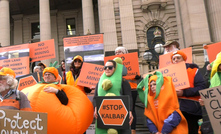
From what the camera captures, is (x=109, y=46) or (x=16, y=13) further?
(x=16, y=13)

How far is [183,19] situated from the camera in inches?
665

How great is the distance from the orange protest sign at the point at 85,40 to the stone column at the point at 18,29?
21.9 m

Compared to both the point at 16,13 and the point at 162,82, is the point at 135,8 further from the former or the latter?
the point at 16,13

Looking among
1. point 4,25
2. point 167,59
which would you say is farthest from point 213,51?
point 4,25

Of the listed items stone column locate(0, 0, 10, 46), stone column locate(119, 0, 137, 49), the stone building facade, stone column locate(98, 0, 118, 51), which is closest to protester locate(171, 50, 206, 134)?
the stone building facade

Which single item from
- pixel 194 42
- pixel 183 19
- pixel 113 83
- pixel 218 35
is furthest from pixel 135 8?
pixel 113 83

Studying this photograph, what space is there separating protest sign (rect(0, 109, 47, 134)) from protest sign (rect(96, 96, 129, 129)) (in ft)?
4.46

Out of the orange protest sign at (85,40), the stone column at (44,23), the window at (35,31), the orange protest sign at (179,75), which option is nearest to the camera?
the orange protest sign at (179,75)

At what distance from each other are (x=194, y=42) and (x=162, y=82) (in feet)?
43.6

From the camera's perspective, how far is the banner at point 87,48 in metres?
7.36

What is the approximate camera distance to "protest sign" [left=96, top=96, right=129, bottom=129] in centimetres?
364

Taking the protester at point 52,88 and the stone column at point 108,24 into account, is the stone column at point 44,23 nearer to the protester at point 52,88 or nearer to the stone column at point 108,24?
the stone column at point 108,24

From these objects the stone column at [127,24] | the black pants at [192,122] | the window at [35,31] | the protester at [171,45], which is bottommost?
the black pants at [192,122]

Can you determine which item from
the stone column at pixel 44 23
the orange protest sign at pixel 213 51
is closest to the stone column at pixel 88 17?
the stone column at pixel 44 23
